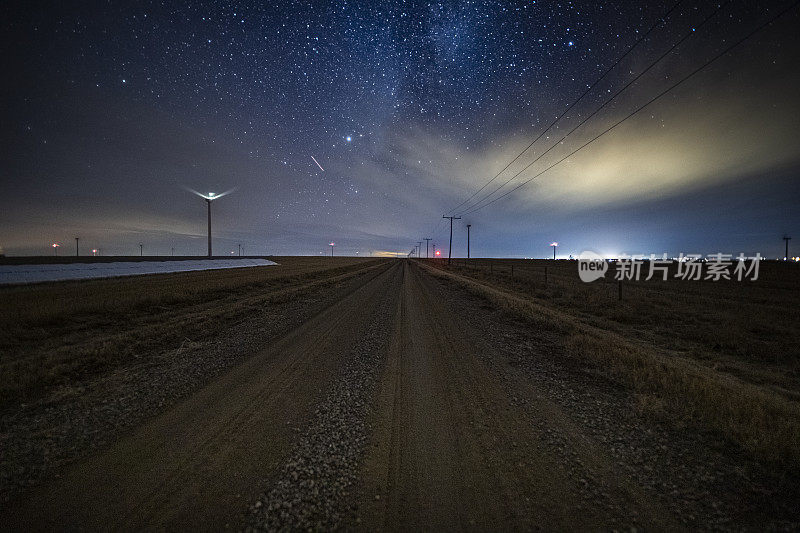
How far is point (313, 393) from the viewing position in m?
4.80

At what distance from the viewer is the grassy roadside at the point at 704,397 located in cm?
355

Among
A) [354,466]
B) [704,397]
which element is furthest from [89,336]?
[704,397]

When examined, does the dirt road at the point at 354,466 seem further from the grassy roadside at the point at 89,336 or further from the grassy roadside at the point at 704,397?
the grassy roadside at the point at 89,336

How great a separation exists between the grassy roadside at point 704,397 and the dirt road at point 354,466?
1.65 meters

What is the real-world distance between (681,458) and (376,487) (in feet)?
11.1

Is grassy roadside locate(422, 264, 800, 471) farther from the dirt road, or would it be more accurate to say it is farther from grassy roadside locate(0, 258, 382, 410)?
grassy roadside locate(0, 258, 382, 410)

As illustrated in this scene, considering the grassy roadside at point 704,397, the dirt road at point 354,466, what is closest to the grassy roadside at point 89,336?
the dirt road at point 354,466

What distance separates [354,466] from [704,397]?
5.61 metres

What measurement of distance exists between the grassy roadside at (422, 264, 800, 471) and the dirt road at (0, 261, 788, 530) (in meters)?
1.65

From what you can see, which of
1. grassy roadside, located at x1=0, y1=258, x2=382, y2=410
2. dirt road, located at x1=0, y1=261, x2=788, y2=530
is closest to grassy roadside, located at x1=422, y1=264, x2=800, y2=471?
dirt road, located at x1=0, y1=261, x2=788, y2=530

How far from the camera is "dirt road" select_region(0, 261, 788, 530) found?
248 cm

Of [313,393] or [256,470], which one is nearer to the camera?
[256,470]

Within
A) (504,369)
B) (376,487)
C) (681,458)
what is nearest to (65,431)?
(376,487)

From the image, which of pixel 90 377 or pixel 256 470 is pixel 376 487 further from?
pixel 90 377
